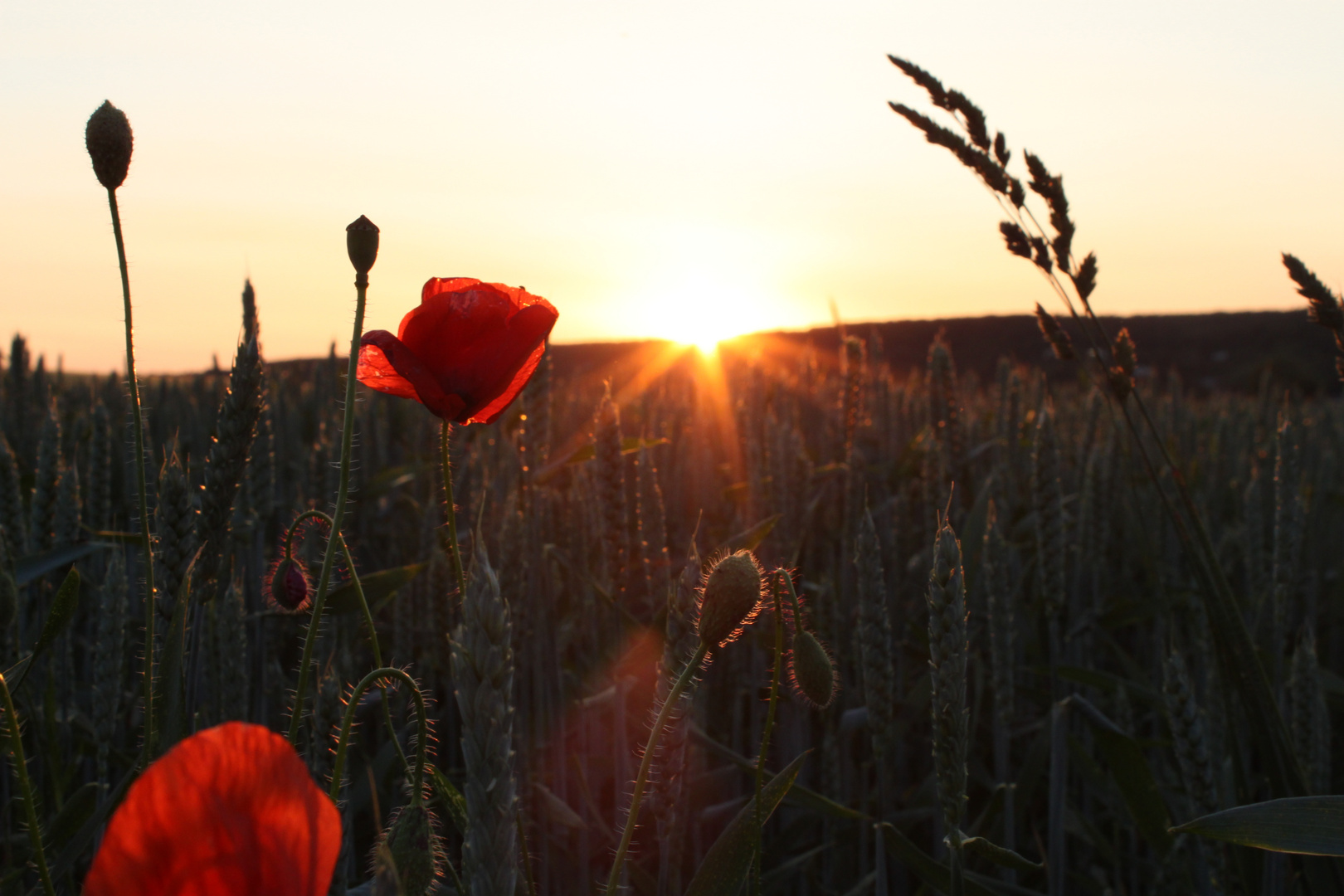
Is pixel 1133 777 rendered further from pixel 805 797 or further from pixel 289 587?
pixel 289 587

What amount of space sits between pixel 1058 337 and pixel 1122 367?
0.13 m

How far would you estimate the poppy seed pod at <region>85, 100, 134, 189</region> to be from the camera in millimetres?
776

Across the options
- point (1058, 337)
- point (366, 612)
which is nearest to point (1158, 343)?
point (1058, 337)

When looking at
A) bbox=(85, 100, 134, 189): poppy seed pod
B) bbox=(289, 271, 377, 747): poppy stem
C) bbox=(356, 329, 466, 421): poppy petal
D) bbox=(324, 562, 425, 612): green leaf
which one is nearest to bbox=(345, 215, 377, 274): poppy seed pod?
bbox=(289, 271, 377, 747): poppy stem

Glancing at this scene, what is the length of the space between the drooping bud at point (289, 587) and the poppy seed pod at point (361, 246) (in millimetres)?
406

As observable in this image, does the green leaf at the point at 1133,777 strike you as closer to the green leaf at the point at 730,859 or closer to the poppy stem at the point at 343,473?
the green leaf at the point at 730,859

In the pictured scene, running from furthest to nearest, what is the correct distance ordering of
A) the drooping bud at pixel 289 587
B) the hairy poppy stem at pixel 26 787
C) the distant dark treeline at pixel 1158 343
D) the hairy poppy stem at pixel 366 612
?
the distant dark treeline at pixel 1158 343 → the drooping bud at pixel 289 587 → the hairy poppy stem at pixel 366 612 → the hairy poppy stem at pixel 26 787

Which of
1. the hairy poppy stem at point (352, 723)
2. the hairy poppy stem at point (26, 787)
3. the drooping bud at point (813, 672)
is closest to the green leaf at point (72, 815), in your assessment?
the hairy poppy stem at point (26, 787)

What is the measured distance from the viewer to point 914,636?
8.73ft

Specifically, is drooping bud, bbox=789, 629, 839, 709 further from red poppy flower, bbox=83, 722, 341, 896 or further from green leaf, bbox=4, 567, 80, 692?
green leaf, bbox=4, 567, 80, 692

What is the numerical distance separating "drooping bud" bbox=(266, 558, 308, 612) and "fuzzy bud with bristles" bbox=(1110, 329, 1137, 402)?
45.4 inches

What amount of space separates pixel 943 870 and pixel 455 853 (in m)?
1.29

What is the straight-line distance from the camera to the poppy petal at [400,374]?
33.4 inches

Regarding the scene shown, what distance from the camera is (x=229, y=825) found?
397mm
